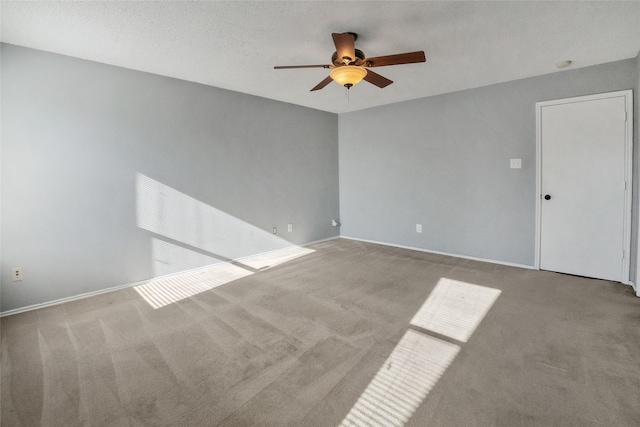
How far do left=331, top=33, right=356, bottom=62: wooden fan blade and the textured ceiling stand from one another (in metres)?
0.19

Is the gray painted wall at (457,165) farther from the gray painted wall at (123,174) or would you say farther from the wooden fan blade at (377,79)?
the wooden fan blade at (377,79)

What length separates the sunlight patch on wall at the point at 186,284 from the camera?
3079 millimetres

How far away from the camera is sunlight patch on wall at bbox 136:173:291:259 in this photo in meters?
3.45

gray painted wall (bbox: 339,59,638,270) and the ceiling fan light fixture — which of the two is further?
gray painted wall (bbox: 339,59,638,270)

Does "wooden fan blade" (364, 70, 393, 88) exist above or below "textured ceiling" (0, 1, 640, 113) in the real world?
below

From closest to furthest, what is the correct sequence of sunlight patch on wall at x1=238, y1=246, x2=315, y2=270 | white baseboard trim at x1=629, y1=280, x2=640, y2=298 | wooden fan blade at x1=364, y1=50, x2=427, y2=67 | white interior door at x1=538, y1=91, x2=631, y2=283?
wooden fan blade at x1=364, y1=50, x2=427, y2=67 < white baseboard trim at x1=629, y1=280, x2=640, y2=298 < white interior door at x1=538, y1=91, x2=631, y2=283 < sunlight patch on wall at x1=238, y1=246, x2=315, y2=270

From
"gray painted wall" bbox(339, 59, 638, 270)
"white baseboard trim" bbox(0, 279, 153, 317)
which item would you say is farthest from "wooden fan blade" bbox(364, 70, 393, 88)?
"white baseboard trim" bbox(0, 279, 153, 317)

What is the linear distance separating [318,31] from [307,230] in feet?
11.0

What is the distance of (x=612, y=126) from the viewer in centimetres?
318

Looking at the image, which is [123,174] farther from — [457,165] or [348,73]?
[457,165]

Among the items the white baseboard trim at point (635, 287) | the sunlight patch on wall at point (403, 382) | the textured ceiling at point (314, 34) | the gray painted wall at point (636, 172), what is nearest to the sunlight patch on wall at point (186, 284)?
the sunlight patch on wall at point (403, 382)

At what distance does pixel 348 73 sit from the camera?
2453 mm

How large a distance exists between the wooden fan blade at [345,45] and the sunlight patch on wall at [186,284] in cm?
266

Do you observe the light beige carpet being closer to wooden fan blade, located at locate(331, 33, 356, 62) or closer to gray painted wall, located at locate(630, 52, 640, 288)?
gray painted wall, located at locate(630, 52, 640, 288)
